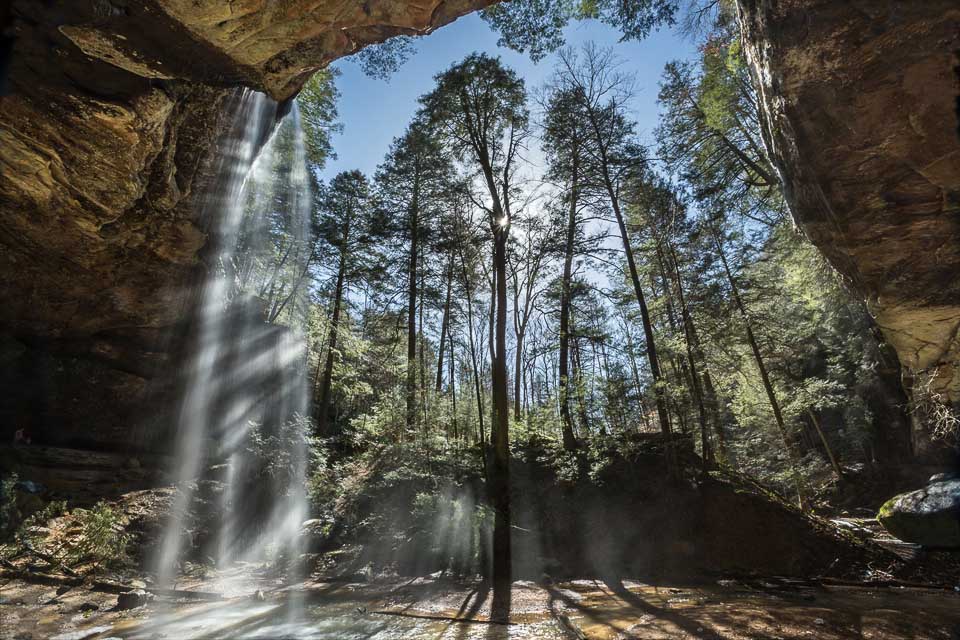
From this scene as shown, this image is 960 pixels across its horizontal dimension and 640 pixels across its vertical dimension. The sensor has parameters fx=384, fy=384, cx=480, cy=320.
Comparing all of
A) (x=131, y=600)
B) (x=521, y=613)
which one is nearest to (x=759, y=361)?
(x=521, y=613)

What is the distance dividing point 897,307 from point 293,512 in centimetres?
1457

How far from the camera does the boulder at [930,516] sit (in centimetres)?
818

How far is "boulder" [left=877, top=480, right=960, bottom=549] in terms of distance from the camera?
8.18 metres

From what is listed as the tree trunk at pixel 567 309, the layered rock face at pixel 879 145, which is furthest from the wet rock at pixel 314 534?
the layered rock face at pixel 879 145

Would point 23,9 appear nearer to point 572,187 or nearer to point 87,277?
point 87,277

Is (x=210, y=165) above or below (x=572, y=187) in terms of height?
below

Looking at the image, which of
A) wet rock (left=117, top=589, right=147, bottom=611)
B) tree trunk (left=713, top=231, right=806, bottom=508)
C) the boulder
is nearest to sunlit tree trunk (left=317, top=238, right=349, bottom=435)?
wet rock (left=117, top=589, right=147, bottom=611)

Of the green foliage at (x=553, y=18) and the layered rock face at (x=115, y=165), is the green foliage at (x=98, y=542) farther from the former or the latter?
the green foliage at (x=553, y=18)

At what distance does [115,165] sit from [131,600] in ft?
22.3

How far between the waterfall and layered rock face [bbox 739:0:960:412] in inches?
407

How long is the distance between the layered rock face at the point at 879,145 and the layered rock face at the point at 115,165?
5.27 m

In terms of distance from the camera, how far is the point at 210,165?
28.4 ft

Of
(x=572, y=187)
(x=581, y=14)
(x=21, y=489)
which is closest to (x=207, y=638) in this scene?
(x=21, y=489)

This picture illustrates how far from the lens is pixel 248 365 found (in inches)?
627
